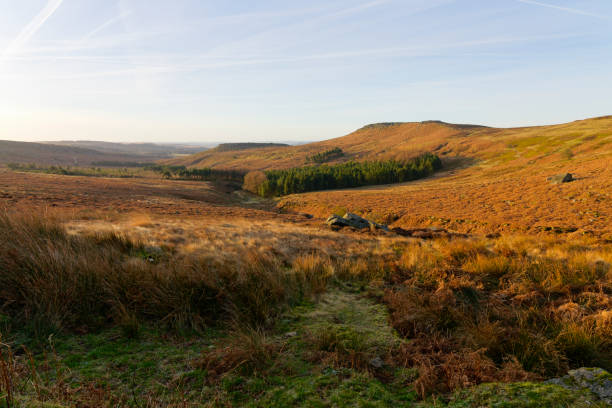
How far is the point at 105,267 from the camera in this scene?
4023mm

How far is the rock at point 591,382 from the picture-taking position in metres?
2.03

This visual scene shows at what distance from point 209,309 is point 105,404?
70.4 inches

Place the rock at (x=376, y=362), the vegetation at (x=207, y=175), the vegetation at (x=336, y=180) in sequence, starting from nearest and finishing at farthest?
1. the rock at (x=376, y=362)
2. the vegetation at (x=336, y=180)
3. the vegetation at (x=207, y=175)

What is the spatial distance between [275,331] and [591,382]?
9.77 feet

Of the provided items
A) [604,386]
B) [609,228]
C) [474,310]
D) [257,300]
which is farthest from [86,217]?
[609,228]

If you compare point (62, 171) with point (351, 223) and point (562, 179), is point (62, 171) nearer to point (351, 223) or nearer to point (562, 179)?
point (351, 223)

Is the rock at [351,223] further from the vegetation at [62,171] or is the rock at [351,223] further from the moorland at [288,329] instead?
the vegetation at [62,171]

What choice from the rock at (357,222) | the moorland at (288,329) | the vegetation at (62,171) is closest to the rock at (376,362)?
the moorland at (288,329)

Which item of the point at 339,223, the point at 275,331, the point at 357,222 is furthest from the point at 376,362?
the point at 357,222

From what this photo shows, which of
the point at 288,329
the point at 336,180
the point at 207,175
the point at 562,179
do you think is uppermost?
the point at 207,175

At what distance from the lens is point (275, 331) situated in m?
3.49

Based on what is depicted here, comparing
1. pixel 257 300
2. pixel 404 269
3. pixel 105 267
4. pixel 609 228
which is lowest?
pixel 609 228

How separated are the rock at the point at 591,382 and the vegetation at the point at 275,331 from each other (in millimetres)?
126

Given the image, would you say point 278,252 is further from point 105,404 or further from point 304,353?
point 105,404
